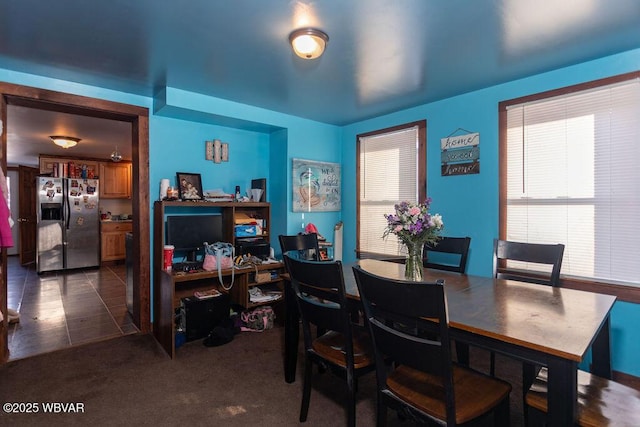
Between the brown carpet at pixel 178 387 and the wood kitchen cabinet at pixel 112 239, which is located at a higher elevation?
the wood kitchen cabinet at pixel 112 239

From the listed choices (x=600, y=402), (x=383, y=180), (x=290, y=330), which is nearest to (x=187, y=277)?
(x=290, y=330)

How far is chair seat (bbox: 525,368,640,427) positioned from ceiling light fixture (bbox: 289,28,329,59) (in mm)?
2115

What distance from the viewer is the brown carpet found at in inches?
76.2

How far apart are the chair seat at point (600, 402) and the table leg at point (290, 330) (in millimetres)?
1332

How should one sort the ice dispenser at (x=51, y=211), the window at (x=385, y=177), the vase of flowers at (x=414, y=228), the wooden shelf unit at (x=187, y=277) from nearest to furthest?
the vase of flowers at (x=414, y=228)
the wooden shelf unit at (x=187, y=277)
the window at (x=385, y=177)
the ice dispenser at (x=51, y=211)

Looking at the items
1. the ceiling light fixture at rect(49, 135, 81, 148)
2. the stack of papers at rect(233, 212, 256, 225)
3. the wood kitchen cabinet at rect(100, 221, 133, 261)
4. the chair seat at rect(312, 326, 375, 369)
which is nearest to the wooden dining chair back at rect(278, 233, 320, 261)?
the chair seat at rect(312, 326, 375, 369)

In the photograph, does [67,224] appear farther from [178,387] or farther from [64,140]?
[178,387]

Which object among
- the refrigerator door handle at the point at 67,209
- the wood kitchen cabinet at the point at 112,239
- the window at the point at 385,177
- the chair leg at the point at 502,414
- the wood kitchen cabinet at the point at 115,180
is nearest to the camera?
the chair leg at the point at 502,414

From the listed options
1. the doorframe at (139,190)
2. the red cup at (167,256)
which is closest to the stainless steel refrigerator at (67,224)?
the doorframe at (139,190)

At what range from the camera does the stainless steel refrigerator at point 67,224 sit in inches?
228

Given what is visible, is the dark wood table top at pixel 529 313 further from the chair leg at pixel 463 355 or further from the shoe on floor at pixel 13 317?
the shoe on floor at pixel 13 317

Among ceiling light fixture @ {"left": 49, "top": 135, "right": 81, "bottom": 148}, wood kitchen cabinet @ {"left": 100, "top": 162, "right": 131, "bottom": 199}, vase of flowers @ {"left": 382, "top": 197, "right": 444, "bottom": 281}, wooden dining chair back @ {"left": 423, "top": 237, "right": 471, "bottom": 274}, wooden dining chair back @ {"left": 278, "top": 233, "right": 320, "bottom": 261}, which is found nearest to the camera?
vase of flowers @ {"left": 382, "top": 197, "right": 444, "bottom": 281}

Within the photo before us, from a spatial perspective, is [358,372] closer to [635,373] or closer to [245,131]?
[635,373]

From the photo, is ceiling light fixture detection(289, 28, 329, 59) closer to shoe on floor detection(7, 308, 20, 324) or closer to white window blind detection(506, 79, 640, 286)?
white window blind detection(506, 79, 640, 286)
